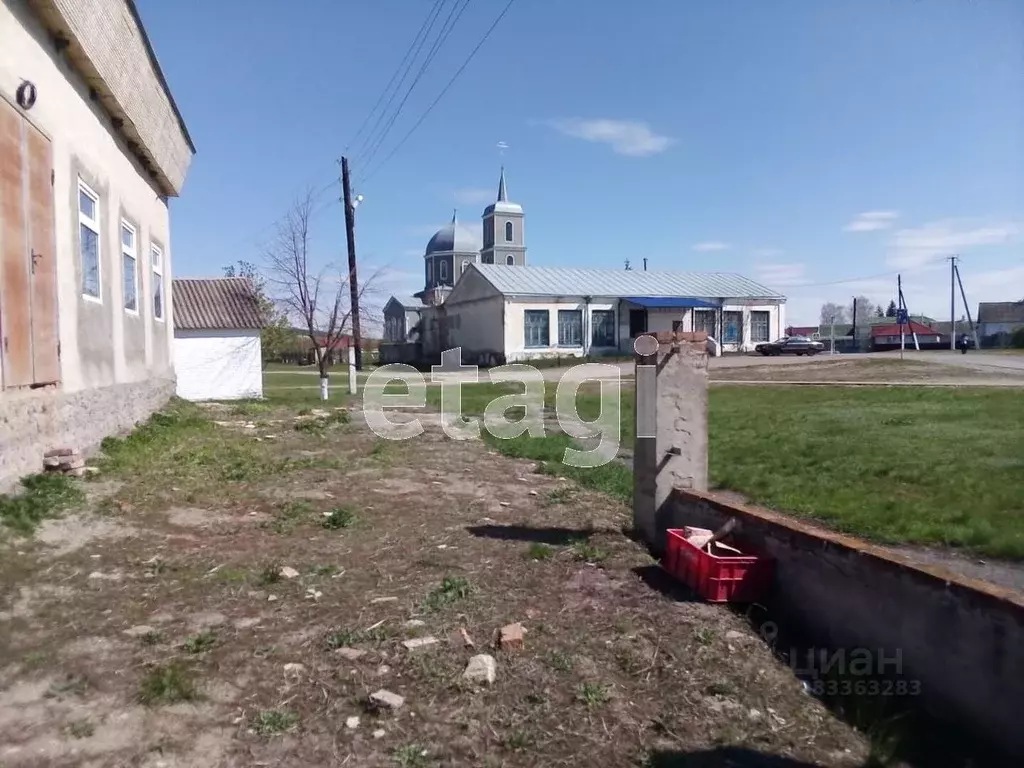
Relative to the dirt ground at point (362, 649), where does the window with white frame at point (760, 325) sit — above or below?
above

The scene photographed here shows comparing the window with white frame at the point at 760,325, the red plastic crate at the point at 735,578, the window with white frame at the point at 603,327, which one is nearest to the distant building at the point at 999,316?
the window with white frame at the point at 760,325

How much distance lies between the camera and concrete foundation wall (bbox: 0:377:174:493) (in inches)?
256

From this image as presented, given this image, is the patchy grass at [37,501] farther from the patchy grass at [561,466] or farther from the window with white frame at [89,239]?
the patchy grass at [561,466]

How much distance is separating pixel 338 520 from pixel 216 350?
17235 mm

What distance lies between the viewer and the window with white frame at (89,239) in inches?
359

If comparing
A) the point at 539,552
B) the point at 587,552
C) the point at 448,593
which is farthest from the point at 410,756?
the point at 587,552

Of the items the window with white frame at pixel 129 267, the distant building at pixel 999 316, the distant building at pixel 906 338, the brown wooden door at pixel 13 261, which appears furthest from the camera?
the distant building at pixel 999 316

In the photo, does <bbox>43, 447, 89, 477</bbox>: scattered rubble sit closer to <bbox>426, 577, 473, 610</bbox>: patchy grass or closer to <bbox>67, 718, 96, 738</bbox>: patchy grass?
<bbox>426, 577, 473, 610</bbox>: patchy grass

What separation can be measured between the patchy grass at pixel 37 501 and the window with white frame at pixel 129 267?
527 cm

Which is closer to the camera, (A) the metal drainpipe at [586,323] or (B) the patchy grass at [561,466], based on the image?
(B) the patchy grass at [561,466]

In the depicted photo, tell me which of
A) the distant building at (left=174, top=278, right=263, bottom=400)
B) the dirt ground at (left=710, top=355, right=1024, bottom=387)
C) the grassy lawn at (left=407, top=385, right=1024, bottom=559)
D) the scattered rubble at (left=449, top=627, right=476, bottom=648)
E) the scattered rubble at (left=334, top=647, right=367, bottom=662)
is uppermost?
the distant building at (left=174, top=278, right=263, bottom=400)

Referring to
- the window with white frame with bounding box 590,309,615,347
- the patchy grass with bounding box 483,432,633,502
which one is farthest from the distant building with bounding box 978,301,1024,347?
the patchy grass with bounding box 483,432,633,502

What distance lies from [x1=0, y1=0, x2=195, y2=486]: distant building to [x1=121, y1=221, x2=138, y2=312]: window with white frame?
34mm

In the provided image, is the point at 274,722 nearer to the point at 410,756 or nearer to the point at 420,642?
the point at 410,756
